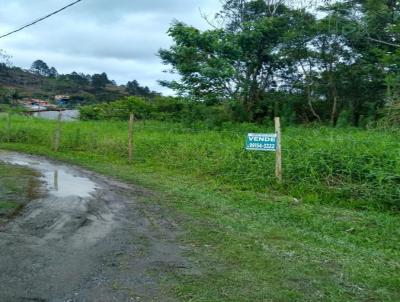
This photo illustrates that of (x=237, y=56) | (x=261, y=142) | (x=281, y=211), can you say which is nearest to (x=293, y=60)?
(x=237, y=56)

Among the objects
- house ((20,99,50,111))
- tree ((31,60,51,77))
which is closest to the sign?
house ((20,99,50,111))

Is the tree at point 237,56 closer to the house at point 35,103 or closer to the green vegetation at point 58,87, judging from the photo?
the green vegetation at point 58,87

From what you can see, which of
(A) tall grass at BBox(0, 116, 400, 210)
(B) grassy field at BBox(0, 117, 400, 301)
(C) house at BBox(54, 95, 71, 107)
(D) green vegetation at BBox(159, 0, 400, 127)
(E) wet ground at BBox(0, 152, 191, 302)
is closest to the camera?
(E) wet ground at BBox(0, 152, 191, 302)

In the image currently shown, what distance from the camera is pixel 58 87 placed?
40.6 m

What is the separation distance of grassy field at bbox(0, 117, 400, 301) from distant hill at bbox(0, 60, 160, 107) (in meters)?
22.6

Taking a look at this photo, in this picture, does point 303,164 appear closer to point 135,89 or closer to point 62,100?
point 62,100

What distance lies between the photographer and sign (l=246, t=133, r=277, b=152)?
9.38 meters

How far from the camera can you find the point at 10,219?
19.9ft

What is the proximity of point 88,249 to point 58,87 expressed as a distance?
125ft

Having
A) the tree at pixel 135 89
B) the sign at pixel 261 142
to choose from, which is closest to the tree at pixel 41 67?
the tree at pixel 135 89

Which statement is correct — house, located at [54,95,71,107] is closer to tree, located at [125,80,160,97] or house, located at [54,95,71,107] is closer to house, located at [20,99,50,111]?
house, located at [20,99,50,111]

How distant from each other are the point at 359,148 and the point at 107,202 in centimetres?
515

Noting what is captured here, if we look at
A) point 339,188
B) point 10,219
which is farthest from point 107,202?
point 339,188

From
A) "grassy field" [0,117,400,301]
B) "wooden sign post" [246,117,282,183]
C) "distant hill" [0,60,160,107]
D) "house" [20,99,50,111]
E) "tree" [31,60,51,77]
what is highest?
"tree" [31,60,51,77]
